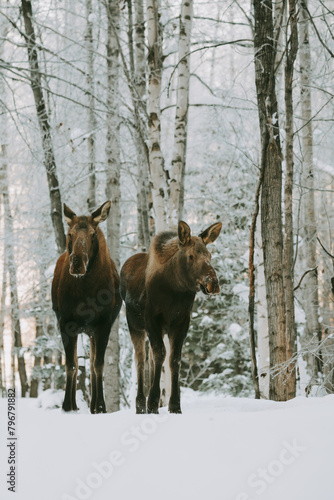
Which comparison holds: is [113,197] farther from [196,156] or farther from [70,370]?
[196,156]

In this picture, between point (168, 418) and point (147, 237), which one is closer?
→ point (168, 418)

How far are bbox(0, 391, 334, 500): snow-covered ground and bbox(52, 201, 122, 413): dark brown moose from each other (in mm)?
1448

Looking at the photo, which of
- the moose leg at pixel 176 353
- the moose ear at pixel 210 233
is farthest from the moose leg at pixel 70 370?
the moose ear at pixel 210 233

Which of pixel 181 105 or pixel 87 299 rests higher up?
pixel 181 105

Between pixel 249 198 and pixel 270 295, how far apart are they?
10.4m

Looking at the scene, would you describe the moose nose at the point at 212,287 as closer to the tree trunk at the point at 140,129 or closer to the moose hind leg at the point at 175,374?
the moose hind leg at the point at 175,374

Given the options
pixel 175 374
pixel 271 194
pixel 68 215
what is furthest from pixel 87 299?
pixel 271 194

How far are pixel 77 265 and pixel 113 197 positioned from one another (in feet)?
20.2

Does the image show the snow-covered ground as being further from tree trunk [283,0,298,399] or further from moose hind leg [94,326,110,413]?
tree trunk [283,0,298,399]

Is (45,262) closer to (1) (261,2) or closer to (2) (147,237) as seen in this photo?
(2) (147,237)

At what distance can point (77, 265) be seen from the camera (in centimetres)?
461

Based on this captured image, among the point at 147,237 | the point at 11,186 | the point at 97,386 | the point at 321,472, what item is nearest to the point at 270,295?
the point at 97,386

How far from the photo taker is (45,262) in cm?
1653

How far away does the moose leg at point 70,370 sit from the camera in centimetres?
512
